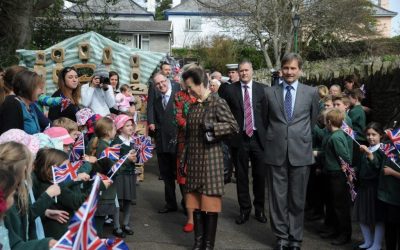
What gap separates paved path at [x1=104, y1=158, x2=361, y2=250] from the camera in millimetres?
5816

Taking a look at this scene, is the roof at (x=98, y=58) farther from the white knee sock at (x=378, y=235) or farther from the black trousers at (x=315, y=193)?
the white knee sock at (x=378, y=235)

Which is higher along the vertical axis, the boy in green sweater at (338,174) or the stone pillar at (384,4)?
the stone pillar at (384,4)

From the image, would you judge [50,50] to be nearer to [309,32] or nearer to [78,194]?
[78,194]

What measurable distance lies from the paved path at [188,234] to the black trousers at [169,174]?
20cm

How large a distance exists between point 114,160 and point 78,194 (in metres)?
0.91

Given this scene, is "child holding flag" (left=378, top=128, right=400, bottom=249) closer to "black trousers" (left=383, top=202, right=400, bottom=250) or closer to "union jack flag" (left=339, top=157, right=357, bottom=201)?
"black trousers" (left=383, top=202, right=400, bottom=250)

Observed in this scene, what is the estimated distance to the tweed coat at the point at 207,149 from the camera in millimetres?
5242

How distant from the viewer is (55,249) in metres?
2.55

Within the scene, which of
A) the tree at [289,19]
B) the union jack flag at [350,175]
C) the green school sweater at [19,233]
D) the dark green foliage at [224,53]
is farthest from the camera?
the dark green foliage at [224,53]

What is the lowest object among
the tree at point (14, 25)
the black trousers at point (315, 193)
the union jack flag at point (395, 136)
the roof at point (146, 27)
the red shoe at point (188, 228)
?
the red shoe at point (188, 228)

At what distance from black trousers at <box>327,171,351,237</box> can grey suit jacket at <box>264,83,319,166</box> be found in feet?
2.20

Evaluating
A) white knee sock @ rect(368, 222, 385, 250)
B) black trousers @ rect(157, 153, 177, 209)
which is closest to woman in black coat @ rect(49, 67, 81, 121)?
black trousers @ rect(157, 153, 177, 209)

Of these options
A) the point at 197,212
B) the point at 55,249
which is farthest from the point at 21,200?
the point at 197,212

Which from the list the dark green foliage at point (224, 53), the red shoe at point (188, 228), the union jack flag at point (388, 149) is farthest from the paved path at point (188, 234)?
the dark green foliage at point (224, 53)
